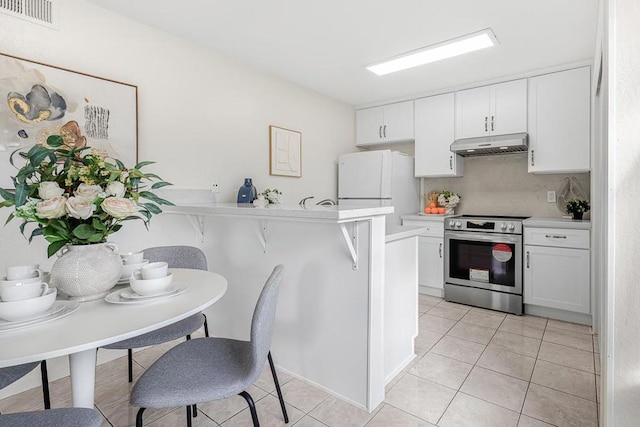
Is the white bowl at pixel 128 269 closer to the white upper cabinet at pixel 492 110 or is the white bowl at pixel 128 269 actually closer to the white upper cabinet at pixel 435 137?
the white upper cabinet at pixel 435 137

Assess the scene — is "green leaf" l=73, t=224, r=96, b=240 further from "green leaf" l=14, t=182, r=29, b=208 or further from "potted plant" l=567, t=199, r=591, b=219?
"potted plant" l=567, t=199, r=591, b=219

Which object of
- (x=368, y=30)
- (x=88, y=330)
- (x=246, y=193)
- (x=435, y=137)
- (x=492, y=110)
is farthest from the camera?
(x=435, y=137)

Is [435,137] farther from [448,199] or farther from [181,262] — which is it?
→ [181,262]

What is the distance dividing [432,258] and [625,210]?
8.54 feet

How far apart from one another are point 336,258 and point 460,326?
176 centimetres

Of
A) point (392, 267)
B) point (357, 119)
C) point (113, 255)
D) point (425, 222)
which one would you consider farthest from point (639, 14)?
point (357, 119)

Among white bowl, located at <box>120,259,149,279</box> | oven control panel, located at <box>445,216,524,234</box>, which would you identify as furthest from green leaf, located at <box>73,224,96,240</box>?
oven control panel, located at <box>445,216,524,234</box>

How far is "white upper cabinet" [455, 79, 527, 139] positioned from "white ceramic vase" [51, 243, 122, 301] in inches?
145

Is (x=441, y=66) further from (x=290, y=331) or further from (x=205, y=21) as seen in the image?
(x=290, y=331)

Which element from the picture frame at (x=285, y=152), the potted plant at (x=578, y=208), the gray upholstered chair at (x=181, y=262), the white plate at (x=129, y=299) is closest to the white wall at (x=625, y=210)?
the white plate at (x=129, y=299)

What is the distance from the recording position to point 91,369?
46.2 inches

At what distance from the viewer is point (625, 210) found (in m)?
1.24

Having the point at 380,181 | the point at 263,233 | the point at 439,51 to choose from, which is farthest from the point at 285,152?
the point at 439,51

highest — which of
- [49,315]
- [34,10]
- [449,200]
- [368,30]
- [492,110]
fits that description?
[368,30]
